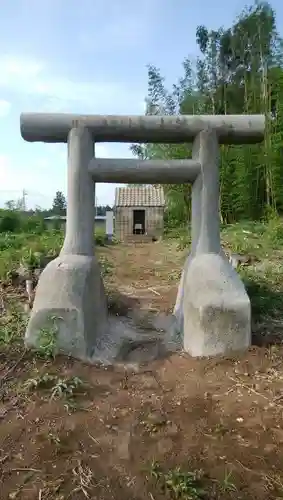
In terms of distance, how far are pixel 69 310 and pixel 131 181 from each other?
4.27 feet

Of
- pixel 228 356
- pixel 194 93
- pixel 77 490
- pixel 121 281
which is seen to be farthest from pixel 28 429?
pixel 194 93

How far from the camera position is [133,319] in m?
4.55

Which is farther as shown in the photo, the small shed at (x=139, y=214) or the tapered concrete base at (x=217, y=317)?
the small shed at (x=139, y=214)

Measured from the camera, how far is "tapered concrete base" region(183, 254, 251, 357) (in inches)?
129

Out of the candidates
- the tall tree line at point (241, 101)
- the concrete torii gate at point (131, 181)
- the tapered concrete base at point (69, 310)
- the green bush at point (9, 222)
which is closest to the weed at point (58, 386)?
the tapered concrete base at point (69, 310)

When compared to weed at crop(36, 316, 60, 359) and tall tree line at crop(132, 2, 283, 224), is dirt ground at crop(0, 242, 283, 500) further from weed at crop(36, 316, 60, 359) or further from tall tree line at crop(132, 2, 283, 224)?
tall tree line at crop(132, 2, 283, 224)

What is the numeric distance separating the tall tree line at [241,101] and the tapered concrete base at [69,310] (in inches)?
310

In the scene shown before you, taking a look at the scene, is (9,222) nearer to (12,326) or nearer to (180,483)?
(12,326)

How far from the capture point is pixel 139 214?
56.1ft

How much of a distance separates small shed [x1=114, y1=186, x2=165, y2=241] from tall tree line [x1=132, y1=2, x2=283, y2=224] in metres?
0.62

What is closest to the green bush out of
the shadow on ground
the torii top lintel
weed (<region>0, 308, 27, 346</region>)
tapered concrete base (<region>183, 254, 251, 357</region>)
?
weed (<region>0, 308, 27, 346</region>)

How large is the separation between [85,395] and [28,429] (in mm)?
445

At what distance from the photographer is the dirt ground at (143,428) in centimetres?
201

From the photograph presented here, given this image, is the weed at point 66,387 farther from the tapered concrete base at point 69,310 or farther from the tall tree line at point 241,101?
the tall tree line at point 241,101
